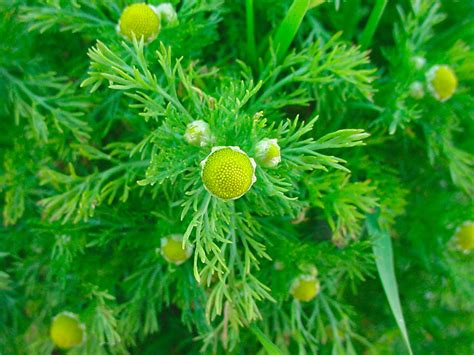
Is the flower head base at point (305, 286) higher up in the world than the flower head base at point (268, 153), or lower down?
lower down

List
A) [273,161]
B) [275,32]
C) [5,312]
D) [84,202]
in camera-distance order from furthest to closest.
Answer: [5,312] → [275,32] → [84,202] → [273,161]

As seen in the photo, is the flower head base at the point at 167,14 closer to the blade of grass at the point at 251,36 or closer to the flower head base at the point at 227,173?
the blade of grass at the point at 251,36

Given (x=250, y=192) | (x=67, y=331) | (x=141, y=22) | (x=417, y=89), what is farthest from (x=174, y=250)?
(x=417, y=89)

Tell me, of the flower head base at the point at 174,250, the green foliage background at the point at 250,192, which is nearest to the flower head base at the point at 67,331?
the green foliage background at the point at 250,192

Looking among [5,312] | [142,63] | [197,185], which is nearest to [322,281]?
[197,185]

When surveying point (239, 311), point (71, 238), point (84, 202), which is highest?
point (239, 311)

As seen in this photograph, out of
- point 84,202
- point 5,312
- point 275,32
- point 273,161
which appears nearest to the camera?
point 273,161

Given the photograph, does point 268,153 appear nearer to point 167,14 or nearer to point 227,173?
point 227,173

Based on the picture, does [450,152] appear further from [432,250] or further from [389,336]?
[389,336]
